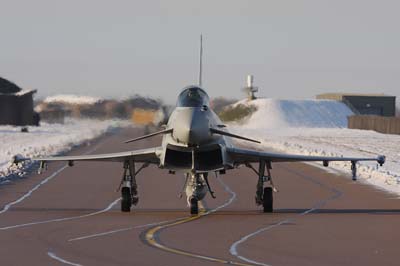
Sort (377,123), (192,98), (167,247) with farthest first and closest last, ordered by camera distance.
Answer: (377,123)
(192,98)
(167,247)

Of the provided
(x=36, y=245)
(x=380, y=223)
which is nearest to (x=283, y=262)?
(x=36, y=245)

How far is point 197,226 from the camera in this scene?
18375 millimetres

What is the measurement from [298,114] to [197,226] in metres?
139

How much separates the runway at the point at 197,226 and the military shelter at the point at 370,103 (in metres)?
125

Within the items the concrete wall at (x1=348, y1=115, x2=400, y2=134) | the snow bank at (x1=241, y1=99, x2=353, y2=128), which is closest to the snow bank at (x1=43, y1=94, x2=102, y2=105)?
the concrete wall at (x1=348, y1=115, x2=400, y2=134)

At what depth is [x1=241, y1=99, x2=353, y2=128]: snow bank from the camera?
148250 mm

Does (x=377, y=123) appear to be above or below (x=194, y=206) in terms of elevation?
below

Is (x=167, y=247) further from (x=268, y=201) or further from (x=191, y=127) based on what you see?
(x=268, y=201)

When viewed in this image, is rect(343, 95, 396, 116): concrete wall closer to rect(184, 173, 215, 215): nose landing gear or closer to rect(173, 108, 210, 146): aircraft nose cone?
rect(184, 173, 215, 215): nose landing gear

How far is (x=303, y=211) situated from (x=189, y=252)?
26.8ft

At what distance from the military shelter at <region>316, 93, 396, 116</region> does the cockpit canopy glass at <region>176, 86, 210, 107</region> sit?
136 metres

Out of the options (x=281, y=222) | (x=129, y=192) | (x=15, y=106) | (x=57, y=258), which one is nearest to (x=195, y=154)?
(x=129, y=192)

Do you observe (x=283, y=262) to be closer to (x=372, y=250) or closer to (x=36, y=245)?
(x=372, y=250)

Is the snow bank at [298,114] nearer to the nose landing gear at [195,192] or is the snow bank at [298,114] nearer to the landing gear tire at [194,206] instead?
the nose landing gear at [195,192]
